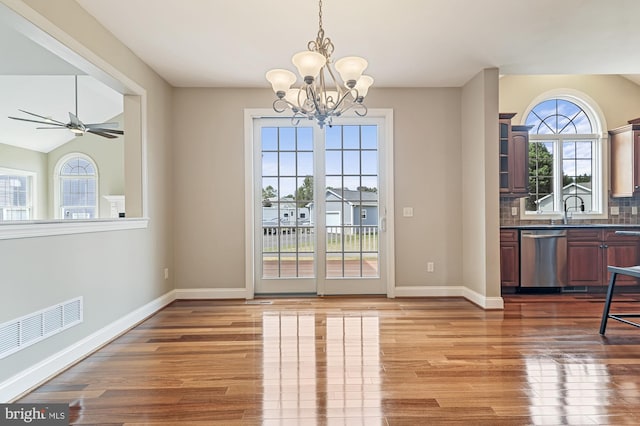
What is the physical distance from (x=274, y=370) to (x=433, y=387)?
1002 millimetres

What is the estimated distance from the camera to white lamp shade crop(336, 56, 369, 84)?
2373mm

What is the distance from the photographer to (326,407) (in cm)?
A: 200

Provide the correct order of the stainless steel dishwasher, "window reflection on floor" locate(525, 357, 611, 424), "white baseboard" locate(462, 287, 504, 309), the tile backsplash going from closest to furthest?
"window reflection on floor" locate(525, 357, 611, 424) → "white baseboard" locate(462, 287, 504, 309) → the stainless steel dishwasher → the tile backsplash

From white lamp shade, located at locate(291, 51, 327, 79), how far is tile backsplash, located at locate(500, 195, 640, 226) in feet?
12.9

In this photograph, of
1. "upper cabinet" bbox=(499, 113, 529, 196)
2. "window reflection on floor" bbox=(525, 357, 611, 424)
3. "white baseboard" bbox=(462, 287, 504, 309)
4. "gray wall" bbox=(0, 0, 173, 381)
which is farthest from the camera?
"upper cabinet" bbox=(499, 113, 529, 196)

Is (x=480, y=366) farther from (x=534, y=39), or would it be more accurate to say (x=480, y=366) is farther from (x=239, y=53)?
(x=239, y=53)

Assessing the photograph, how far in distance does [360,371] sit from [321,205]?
2471 mm

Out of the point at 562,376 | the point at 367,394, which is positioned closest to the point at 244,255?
the point at 367,394

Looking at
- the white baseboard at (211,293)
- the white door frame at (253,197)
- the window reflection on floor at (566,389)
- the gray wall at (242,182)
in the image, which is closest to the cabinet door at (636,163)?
the gray wall at (242,182)

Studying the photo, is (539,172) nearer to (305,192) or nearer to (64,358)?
(305,192)

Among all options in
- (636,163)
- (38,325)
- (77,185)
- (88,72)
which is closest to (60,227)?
(38,325)

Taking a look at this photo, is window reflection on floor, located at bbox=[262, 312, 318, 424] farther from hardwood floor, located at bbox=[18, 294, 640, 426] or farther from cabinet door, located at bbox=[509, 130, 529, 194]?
cabinet door, located at bbox=[509, 130, 529, 194]

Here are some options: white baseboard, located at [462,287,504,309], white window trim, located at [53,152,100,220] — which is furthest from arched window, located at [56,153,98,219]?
white baseboard, located at [462,287,504,309]

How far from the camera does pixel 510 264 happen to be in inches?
183
